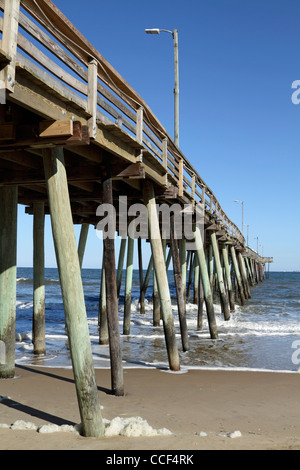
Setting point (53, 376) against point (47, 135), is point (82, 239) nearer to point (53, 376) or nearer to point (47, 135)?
point (53, 376)

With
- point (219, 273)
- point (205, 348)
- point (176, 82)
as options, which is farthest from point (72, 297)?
point (219, 273)

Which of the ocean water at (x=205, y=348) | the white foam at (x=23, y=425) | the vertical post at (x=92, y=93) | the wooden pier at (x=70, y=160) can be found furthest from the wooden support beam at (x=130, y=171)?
the ocean water at (x=205, y=348)

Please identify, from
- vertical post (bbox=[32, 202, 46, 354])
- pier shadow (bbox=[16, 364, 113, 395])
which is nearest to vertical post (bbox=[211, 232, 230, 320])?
vertical post (bbox=[32, 202, 46, 354])

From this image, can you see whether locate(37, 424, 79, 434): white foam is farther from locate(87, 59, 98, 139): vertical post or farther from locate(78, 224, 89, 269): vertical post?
locate(78, 224, 89, 269): vertical post

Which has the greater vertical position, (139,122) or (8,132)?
(139,122)

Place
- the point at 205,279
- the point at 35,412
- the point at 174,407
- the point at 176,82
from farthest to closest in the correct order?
the point at 176,82 → the point at 205,279 → the point at 174,407 → the point at 35,412

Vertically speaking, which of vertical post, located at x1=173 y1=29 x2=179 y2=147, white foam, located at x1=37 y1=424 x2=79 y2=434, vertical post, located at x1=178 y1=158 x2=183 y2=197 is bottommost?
white foam, located at x1=37 y1=424 x2=79 y2=434

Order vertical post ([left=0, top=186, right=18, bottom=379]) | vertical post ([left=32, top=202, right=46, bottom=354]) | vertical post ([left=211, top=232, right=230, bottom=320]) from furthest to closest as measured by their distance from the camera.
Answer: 1. vertical post ([left=211, top=232, right=230, bottom=320])
2. vertical post ([left=32, top=202, right=46, bottom=354])
3. vertical post ([left=0, top=186, right=18, bottom=379])

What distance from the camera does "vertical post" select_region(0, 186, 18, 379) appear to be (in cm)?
684

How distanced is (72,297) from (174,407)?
7.67ft

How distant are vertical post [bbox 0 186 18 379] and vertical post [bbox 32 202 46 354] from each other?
6.41 ft

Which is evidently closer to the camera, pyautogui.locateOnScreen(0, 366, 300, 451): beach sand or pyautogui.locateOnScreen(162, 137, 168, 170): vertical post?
pyautogui.locateOnScreen(0, 366, 300, 451): beach sand

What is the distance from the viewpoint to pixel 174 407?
18.9 ft
